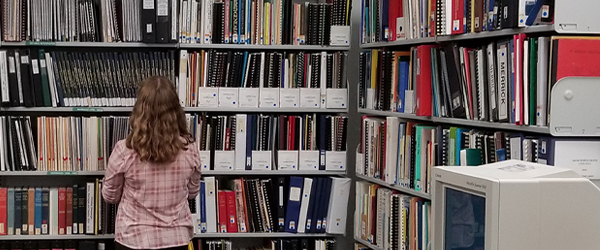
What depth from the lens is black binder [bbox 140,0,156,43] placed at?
418 centimetres

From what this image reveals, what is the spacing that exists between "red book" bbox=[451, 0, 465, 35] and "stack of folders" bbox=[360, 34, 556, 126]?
7 cm

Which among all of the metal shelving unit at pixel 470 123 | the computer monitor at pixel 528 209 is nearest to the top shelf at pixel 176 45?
the metal shelving unit at pixel 470 123

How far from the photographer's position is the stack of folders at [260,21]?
14.2 ft

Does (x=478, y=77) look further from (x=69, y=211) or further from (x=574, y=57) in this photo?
(x=69, y=211)

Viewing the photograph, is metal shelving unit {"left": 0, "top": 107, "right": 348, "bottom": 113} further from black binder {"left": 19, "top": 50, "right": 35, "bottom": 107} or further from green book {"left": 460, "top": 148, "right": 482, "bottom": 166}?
green book {"left": 460, "top": 148, "right": 482, "bottom": 166}

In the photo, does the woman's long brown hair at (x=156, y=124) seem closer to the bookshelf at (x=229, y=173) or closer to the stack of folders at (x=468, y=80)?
the bookshelf at (x=229, y=173)

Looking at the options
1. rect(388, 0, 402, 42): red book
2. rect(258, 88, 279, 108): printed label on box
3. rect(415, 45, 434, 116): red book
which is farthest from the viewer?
rect(258, 88, 279, 108): printed label on box

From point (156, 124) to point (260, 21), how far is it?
118 cm

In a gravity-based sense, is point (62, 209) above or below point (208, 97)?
below

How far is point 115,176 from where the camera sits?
3568 mm

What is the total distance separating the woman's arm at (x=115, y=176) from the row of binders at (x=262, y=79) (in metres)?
0.83

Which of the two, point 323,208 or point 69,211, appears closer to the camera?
point 69,211

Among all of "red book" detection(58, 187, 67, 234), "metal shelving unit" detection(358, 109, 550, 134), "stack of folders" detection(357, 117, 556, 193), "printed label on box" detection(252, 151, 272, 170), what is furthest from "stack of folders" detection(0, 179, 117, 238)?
"metal shelving unit" detection(358, 109, 550, 134)

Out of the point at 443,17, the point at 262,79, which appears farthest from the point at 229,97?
the point at 443,17
